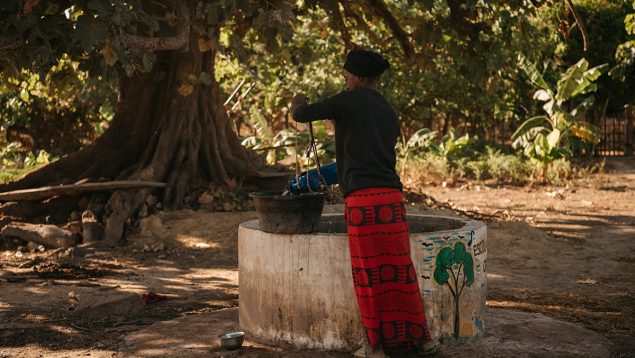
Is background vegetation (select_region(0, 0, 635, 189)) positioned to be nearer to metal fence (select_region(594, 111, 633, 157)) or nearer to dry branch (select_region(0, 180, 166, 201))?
metal fence (select_region(594, 111, 633, 157))

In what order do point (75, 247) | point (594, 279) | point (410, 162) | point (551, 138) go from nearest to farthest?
point (594, 279)
point (75, 247)
point (551, 138)
point (410, 162)

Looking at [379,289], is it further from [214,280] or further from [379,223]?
[214,280]

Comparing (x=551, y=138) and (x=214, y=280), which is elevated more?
(x=551, y=138)

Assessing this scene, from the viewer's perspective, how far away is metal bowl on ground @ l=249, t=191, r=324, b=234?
520cm

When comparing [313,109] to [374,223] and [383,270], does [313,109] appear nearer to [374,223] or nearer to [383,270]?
[374,223]

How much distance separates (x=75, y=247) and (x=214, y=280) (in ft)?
8.24

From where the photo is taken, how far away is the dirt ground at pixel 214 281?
5.64 m

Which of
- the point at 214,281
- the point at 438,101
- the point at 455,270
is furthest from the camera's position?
the point at 438,101

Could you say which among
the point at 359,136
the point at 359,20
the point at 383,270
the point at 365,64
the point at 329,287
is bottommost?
the point at 329,287

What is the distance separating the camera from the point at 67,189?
426 inches

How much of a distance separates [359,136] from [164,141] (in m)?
7.09

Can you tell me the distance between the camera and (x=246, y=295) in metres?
5.65

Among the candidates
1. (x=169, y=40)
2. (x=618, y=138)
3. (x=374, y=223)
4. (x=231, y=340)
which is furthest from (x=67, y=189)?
(x=618, y=138)

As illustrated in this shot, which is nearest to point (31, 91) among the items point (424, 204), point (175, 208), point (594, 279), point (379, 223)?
point (175, 208)
